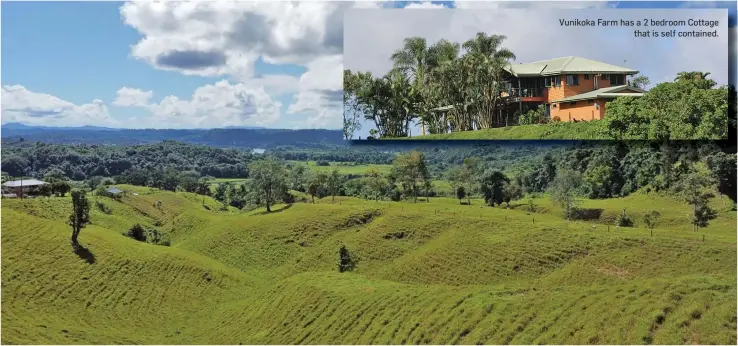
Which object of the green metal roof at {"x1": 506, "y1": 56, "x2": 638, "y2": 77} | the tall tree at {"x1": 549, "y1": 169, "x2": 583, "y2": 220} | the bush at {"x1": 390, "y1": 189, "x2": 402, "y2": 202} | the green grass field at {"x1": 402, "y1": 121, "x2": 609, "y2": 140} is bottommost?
the bush at {"x1": 390, "y1": 189, "x2": 402, "y2": 202}

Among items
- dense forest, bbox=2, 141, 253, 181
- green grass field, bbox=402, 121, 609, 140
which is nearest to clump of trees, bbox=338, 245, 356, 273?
green grass field, bbox=402, 121, 609, 140

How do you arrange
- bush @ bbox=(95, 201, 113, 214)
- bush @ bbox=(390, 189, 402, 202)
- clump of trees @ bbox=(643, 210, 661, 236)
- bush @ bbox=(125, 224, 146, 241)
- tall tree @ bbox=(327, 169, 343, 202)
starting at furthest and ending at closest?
tall tree @ bbox=(327, 169, 343, 202) < bush @ bbox=(95, 201, 113, 214) < bush @ bbox=(390, 189, 402, 202) < bush @ bbox=(125, 224, 146, 241) < clump of trees @ bbox=(643, 210, 661, 236)

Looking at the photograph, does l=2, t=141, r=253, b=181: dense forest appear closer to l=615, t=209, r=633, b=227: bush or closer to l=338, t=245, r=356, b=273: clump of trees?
l=338, t=245, r=356, b=273: clump of trees

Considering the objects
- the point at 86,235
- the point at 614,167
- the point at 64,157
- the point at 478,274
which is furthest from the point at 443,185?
the point at 64,157

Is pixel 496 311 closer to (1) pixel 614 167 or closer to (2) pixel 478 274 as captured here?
(2) pixel 478 274

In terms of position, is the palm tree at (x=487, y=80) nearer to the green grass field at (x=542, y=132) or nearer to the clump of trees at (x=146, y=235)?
the green grass field at (x=542, y=132)

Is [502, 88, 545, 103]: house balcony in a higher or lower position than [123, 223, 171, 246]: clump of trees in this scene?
higher

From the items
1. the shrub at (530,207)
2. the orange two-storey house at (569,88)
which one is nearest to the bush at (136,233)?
the shrub at (530,207)
